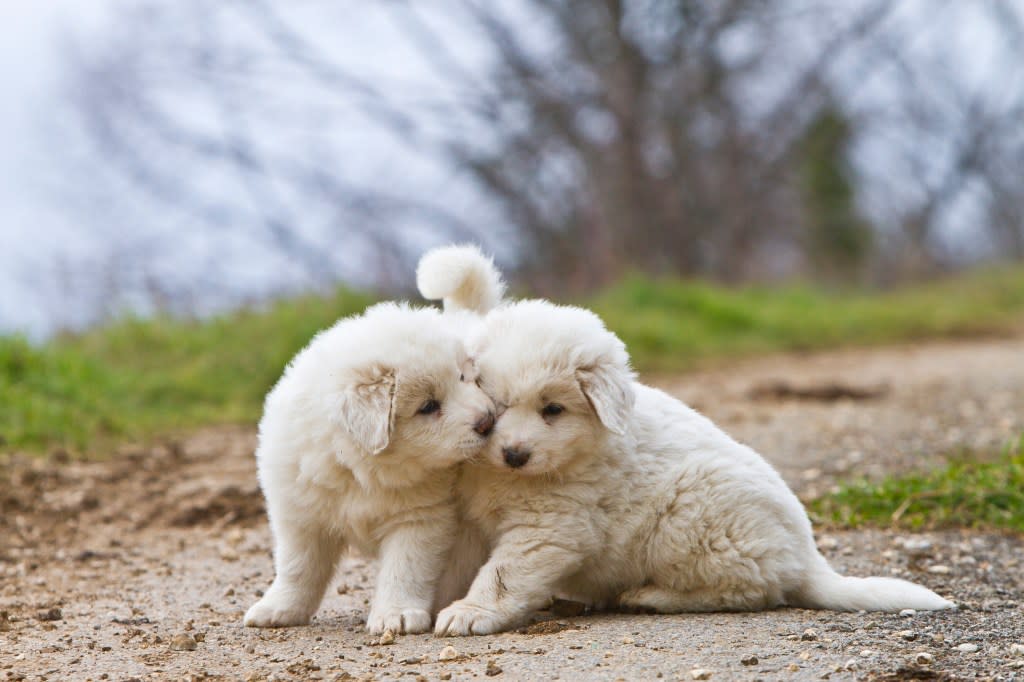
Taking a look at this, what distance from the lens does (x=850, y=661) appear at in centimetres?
299

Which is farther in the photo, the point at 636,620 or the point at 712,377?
the point at 712,377

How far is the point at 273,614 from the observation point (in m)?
3.72

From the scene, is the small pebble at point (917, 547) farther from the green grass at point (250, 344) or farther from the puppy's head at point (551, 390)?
the green grass at point (250, 344)

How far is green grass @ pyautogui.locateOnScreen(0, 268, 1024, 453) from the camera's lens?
23.6 ft

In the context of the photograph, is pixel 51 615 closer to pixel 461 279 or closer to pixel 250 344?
pixel 461 279

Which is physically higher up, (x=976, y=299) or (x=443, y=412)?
(x=976, y=299)

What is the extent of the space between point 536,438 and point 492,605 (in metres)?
0.54

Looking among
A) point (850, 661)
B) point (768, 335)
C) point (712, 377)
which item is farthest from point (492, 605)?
point (768, 335)

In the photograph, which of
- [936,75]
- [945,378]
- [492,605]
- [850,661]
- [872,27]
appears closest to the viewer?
[850,661]

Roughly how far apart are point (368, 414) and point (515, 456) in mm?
485

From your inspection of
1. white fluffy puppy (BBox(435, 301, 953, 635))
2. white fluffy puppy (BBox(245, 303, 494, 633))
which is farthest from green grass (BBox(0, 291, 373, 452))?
white fluffy puppy (BBox(435, 301, 953, 635))

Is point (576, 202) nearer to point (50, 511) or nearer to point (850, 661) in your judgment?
point (50, 511)

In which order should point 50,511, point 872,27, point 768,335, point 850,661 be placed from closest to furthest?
1. point 850,661
2. point 50,511
3. point 768,335
4. point 872,27

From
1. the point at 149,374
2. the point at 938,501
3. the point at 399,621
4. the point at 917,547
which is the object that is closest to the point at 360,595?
the point at 399,621
